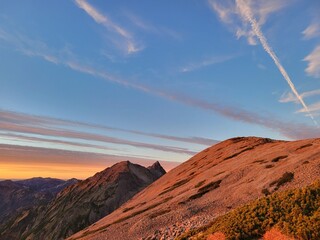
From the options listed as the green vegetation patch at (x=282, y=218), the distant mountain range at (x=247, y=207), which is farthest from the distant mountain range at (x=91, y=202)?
the green vegetation patch at (x=282, y=218)

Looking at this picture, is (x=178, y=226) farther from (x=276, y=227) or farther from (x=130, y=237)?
(x=276, y=227)

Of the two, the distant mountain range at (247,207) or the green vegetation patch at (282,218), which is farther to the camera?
the distant mountain range at (247,207)

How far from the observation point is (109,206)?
6314 inches

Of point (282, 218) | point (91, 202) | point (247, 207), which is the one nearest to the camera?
point (282, 218)

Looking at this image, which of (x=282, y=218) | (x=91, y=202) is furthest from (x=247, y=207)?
(x=91, y=202)

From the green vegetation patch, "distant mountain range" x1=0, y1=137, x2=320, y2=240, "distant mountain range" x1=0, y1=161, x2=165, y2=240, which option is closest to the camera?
the green vegetation patch

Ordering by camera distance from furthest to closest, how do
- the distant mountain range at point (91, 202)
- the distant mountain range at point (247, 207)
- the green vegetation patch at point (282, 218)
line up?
the distant mountain range at point (91, 202)
the distant mountain range at point (247, 207)
the green vegetation patch at point (282, 218)

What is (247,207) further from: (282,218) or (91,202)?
(91,202)

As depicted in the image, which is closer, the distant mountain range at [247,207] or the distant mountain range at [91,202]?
the distant mountain range at [247,207]

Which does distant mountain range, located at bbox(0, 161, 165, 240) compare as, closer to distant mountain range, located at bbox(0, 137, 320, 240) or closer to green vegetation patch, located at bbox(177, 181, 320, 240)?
distant mountain range, located at bbox(0, 137, 320, 240)

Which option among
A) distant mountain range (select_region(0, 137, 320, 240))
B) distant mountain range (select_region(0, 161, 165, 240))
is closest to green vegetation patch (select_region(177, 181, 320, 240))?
distant mountain range (select_region(0, 137, 320, 240))

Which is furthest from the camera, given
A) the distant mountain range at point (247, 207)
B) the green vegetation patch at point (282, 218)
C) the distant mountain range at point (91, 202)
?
the distant mountain range at point (91, 202)

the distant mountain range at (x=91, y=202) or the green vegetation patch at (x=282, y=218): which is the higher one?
the distant mountain range at (x=91, y=202)

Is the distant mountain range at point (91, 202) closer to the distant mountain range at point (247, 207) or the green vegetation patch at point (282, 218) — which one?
the distant mountain range at point (247, 207)
